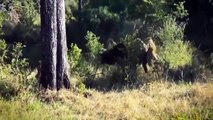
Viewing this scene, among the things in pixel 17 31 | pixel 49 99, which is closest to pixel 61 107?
pixel 49 99

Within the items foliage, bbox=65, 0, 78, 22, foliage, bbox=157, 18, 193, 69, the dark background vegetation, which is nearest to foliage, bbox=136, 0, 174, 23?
the dark background vegetation

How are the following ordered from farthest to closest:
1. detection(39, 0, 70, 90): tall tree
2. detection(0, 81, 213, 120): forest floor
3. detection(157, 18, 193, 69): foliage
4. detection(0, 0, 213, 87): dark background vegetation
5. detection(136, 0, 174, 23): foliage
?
detection(136, 0, 174, 23): foliage, detection(0, 0, 213, 87): dark background vegetation, detection(157, 18, 193, 69): foliage, detection(39, 0, 70, 90): tall tree, detection(0, 81, 213, 120): forest floor

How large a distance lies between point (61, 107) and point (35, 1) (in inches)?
675

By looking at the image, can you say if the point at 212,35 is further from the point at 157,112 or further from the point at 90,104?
the point at 157,112

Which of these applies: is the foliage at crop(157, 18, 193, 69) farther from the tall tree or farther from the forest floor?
the tall tree

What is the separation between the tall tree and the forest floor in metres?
0.43

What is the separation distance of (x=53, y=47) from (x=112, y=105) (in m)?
2.46

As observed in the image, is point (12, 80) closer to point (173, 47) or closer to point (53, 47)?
point (53, 47)

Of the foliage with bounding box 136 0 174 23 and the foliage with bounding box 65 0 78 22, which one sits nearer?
the foliage with bounding box 136 0 174 23

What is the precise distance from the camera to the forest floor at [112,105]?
29.2 feet

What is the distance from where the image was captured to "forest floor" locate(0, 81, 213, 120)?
351 inches

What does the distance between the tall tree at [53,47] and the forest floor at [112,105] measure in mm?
434

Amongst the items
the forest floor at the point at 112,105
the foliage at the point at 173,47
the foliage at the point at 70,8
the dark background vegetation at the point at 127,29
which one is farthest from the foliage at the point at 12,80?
the foliage at the point at 70,8

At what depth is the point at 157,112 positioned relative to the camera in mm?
9367
